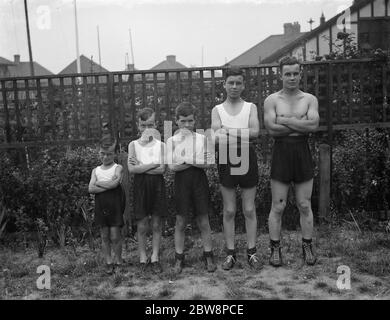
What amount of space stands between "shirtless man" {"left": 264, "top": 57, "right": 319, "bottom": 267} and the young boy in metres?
1.09

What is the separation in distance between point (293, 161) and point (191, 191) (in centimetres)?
101

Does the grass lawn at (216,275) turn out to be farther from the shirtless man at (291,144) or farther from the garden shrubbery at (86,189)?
the garden shrubbery at (86,189)

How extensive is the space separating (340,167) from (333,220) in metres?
0.71

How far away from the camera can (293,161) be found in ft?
13.3

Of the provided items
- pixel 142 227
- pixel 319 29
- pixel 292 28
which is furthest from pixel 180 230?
pixel 292 28

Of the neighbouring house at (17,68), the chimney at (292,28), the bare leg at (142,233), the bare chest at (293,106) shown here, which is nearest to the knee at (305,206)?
the bare chest at (293,106)

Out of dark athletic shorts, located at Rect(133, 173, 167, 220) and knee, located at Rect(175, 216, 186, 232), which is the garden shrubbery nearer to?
dark athletic shorts, located at Rect(133, 173, 167, 220)

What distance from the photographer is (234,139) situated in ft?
13.1

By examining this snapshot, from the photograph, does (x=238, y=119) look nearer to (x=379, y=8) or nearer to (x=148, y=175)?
(x=148, y=175)

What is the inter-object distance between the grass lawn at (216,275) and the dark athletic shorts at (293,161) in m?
0.86

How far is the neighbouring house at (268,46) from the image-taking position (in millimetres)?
40875

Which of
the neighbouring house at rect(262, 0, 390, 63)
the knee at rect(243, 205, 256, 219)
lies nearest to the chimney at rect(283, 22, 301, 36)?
the neighbouring house at rect(262, 0, 390, 63)
